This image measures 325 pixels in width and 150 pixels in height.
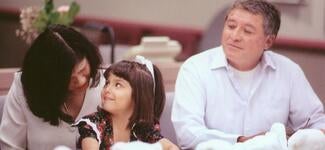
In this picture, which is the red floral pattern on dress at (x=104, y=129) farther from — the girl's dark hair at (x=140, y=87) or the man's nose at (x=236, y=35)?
the man's nose at (x=236, y=35)

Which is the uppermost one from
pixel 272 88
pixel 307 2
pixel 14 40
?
pixel 272 88

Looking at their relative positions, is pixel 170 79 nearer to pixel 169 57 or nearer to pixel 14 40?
pixel 169 57

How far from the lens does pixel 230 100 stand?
178cm

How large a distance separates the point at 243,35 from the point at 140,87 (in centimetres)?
38

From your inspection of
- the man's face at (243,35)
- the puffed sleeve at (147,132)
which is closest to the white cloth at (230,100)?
the man's face at (243,35)

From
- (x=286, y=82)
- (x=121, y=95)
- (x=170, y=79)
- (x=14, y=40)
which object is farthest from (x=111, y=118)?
(x=14, y=40)

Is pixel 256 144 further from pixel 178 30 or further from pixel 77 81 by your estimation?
pixel 178 30

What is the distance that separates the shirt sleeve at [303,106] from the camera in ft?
6.03

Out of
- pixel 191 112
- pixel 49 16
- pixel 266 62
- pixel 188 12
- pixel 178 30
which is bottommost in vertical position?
pixel 178 30

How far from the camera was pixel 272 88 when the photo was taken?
71.4 inches

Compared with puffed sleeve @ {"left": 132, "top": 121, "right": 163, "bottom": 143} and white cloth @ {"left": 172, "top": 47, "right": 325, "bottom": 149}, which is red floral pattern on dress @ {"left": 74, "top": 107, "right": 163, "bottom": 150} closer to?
puffed sleeve @ {"left": 132, "top": 121, "right": 163, "bottom": 143}

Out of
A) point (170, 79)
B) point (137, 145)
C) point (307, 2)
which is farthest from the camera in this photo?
point (307, 2)

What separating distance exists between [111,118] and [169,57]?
112 centimetres

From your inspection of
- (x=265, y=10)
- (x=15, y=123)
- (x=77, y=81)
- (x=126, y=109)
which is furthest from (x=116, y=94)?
(x=265, y=10)
